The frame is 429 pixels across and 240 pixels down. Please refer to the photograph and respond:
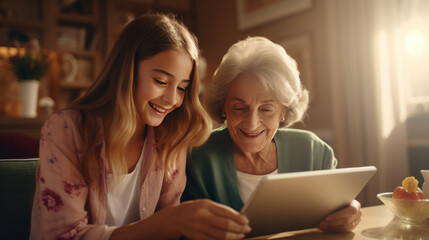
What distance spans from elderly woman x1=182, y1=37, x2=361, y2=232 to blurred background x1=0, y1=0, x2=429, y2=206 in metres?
0.90

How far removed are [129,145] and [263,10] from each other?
3.10 metres

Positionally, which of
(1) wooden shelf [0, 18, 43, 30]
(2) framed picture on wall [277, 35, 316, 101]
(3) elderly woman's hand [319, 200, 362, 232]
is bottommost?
(3) elderly woman's hand [319, 200, 362, 232]

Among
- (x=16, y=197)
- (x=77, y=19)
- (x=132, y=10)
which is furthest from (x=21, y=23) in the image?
(x=16, y=197)

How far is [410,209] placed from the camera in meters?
1.13

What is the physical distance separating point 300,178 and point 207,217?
8.9 inches

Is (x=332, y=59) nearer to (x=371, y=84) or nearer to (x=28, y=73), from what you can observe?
(x=371, y=84)

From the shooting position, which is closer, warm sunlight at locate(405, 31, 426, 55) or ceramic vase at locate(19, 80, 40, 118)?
warm sunlight at locate(405, 31, 426, 55)

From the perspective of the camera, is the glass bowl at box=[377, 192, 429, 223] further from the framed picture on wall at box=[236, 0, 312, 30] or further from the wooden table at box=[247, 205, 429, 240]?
the framed picture on wall at box=[236, 0, 312, 30]

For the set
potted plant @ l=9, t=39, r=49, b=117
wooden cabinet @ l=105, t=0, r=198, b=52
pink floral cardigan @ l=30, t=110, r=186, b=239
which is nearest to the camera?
pink floral cardigan @ l=30, t=110, r=186, b=239

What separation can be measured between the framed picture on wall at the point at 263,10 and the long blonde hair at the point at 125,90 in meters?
2.63

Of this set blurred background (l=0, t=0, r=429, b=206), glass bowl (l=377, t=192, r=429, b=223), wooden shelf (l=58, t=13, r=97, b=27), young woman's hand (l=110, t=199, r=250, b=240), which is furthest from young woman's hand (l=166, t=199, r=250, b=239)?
wooden shelf (l=58, t=13, r=97, b=27)

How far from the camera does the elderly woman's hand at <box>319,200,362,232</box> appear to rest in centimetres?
108

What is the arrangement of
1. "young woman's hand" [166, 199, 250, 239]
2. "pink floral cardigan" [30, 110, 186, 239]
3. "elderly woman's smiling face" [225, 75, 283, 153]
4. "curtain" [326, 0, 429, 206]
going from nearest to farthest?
"young woman's hand" [166, 199, 250, 239] < "pink floral cardigan" [30, 110, 186, 239] < "elderly woman's smiling face" [225, 75, 283, 153] < "curtain" [326, 0, 429, 206]

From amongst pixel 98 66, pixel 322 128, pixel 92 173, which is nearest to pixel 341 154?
pixel 322 128
